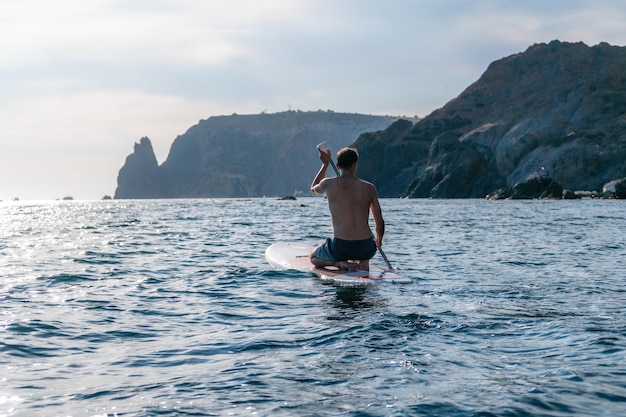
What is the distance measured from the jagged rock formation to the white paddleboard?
9515 cm

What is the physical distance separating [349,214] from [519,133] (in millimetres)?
130320

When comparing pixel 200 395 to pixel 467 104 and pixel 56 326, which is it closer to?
pixel 56 326

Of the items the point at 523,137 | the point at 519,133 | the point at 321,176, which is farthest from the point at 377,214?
the point at 519,133

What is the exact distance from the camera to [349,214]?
11.5 m

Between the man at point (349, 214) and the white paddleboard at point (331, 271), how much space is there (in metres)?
0.26

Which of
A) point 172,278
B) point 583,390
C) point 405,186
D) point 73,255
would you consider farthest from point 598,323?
point 405,186

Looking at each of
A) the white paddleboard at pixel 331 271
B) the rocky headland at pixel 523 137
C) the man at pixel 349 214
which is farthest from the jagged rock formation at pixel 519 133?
the man at pixel 349 214

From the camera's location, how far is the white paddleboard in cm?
1120

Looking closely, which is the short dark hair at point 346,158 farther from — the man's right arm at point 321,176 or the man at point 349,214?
the man's right arm at point 321,176

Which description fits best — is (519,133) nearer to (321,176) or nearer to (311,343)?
(321,176)

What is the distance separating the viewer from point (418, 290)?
1086cm

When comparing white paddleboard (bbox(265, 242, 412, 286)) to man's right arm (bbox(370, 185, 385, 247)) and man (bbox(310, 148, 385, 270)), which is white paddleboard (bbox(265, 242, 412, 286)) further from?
man's right arm (bbox(370, 185, 385, 247))

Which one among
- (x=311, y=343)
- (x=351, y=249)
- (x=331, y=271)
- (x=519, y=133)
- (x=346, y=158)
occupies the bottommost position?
(x=311, y=343)

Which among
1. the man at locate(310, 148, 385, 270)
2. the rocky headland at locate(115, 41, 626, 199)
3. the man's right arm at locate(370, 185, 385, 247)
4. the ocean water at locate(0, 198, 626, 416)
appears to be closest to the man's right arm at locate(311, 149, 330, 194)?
the man at locate(310, 148, 385, 270)
